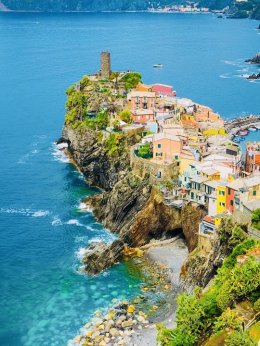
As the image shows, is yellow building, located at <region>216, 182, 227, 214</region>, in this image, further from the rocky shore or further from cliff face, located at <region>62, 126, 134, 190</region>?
cliff face, located at <region>62, 126, 134, 190</region>

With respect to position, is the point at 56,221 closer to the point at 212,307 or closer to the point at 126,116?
the point at 126,116

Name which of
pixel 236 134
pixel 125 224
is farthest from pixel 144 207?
pixel 236 134

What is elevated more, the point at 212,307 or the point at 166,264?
the point at 212,307

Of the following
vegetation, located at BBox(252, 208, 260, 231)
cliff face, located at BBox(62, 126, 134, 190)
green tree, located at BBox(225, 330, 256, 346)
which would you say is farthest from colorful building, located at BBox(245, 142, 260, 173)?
green tree, located at BBox(225, 330, 256, 346)

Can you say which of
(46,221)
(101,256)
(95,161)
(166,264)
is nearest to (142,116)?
(95,161)

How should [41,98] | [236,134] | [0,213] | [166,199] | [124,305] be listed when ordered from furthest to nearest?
1. [41,98]
2. [236,134]
3. [0,213]
4. [166,199]
5. [124,305]

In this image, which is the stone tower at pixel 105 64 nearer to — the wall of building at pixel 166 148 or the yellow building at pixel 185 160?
the wall of building at pixel 166 148

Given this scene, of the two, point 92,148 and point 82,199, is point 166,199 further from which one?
point 92,148

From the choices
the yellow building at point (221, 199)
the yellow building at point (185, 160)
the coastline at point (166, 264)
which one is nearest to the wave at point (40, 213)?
the coastline at point (166, 264)
